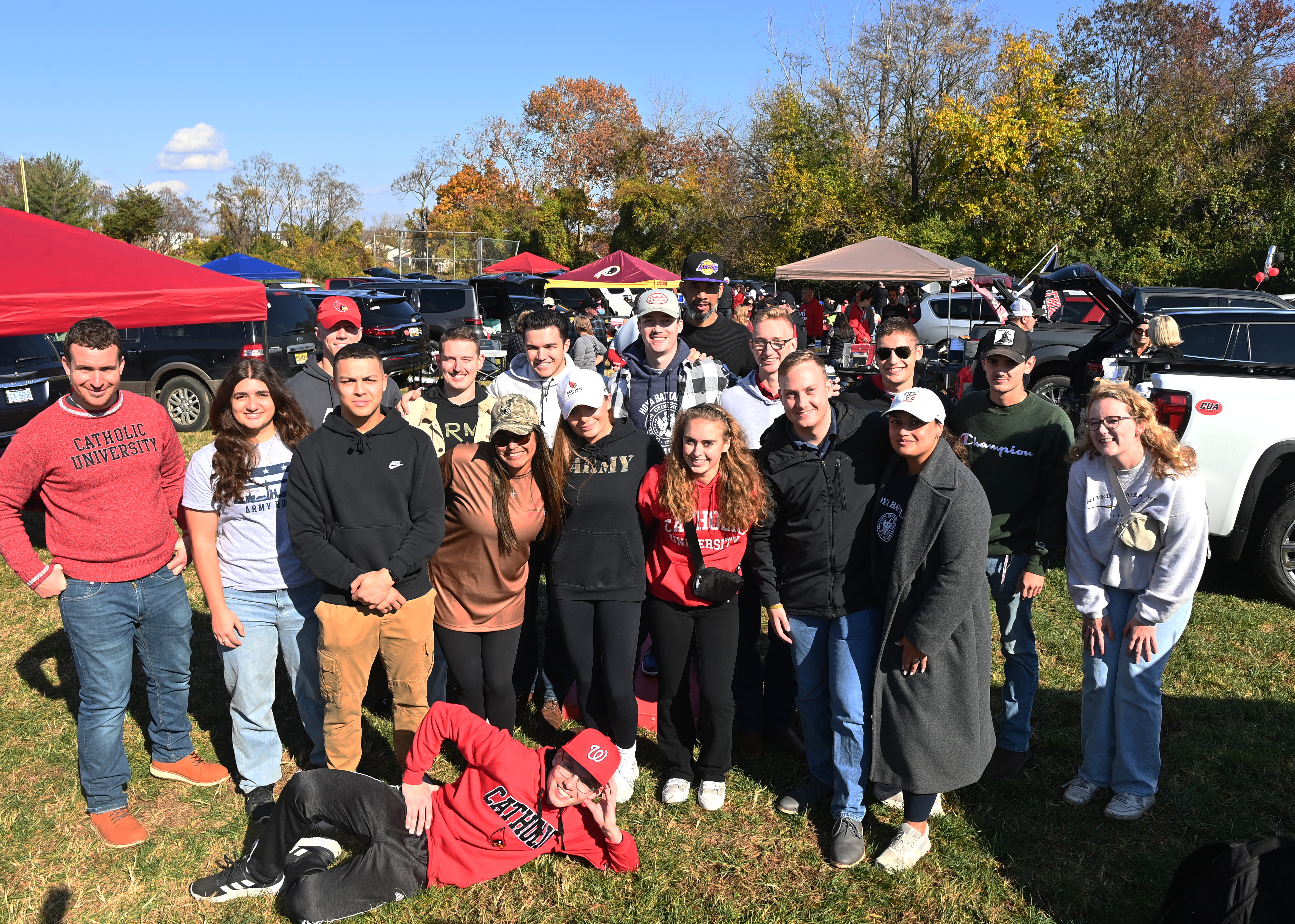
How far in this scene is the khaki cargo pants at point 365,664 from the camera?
3.28 m

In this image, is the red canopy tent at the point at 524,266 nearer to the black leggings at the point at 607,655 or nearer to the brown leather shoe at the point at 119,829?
the black leggings at the point at 607,655

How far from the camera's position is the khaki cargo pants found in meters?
3.28

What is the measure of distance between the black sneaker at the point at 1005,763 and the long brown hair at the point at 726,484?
170 cm

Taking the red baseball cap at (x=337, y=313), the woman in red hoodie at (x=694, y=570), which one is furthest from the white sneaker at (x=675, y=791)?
the red baseball cap at (x=337, y=313)

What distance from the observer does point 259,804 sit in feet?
11.8

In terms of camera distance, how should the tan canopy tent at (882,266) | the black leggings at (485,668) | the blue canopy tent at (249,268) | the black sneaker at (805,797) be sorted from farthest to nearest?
the blue canopy tent at (249,268) < the tan canopy tent at (882,266) < the black sneaker at (805,797) < the black leggings at (485,668)

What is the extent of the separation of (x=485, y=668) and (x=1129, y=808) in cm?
277

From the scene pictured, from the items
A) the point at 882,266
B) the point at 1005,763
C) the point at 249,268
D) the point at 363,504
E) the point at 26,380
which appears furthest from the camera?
the point at 249,268

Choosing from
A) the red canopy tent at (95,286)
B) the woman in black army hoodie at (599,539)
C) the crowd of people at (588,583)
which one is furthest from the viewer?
the red canopy tent at (95,286)

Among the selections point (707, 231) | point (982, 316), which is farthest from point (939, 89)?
point (982, 316)

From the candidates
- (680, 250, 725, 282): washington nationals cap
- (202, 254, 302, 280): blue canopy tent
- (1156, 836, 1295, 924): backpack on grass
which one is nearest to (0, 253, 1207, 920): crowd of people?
(1156, 836, 1295, 924): backpack on grass

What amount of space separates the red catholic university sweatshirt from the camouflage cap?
149cm

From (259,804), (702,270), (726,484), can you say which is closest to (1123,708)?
(726,484)

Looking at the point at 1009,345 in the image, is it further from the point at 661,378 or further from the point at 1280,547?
the point at 1280,547
